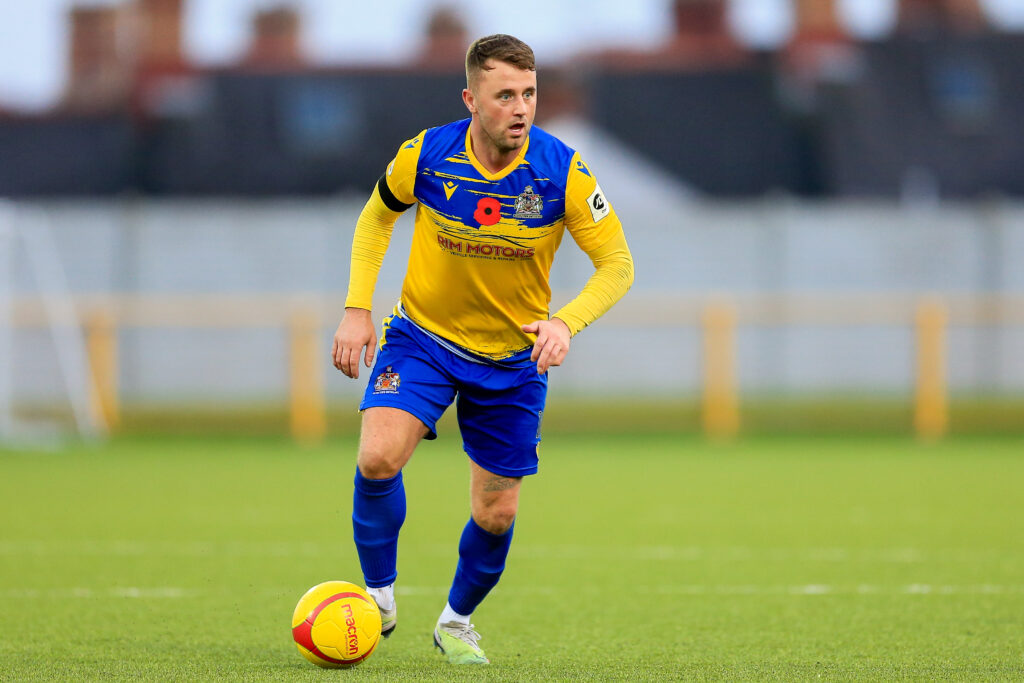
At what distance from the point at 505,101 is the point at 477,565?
171cm

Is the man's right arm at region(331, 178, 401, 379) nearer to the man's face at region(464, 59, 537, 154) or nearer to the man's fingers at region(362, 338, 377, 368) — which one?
the man's fingers at region(362, 338, 377, 368)

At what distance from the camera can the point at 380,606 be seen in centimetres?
516

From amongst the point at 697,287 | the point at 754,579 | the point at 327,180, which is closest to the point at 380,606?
the point at 754,579

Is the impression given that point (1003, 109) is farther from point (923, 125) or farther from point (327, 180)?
point (327, 180)

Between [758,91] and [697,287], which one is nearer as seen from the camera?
[697,287]

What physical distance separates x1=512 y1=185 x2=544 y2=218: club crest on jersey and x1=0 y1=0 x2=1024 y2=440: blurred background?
430 inches

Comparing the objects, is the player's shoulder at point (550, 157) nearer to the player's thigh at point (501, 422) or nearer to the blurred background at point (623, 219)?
the player's thigh at point (501, 422)

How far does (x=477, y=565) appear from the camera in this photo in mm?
5223

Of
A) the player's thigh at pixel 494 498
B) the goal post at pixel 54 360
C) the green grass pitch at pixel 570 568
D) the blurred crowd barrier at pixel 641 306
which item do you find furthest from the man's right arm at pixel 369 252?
the blurred crowd barrier at pixel 641 306

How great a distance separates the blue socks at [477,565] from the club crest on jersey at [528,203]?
45.6 inches

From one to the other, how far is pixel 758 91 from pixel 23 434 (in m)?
23.3

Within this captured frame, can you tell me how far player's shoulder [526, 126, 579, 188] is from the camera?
504 cm

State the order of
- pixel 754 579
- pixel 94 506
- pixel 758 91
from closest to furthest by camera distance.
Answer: pixel 754 579 < pixel 94 506 < pixel 758 91

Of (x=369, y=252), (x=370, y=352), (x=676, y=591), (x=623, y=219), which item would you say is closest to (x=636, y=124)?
(x=623, y=219)
